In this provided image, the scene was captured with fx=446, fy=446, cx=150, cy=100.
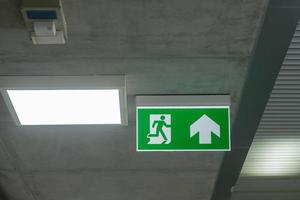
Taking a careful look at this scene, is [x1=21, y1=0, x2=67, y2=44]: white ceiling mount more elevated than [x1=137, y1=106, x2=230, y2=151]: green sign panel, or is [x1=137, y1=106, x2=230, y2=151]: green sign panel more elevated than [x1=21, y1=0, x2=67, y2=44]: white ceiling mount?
[x1=21, y1=0, x2=67, y2=44]: white ceiling mount

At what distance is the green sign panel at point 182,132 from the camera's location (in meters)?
3.54

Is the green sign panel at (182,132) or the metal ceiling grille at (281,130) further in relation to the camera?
the metal ceiling grille at (281,130)

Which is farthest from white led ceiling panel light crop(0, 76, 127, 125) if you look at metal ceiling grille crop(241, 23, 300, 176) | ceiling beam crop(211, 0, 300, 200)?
metal ceiling grille crop(241, 23, 300, 176)

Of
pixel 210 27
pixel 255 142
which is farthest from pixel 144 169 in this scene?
pixel 210 27

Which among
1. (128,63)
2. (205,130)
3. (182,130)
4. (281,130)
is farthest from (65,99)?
(281,130)

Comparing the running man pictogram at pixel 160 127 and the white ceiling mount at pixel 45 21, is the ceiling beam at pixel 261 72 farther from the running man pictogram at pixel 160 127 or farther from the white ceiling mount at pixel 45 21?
the white ceiling mount at pixel 45 21

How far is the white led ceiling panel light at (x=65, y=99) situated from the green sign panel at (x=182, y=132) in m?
0.31

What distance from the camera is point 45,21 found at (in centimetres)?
289

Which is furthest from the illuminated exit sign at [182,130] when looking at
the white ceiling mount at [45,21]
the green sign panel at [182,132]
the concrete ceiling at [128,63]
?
the white ceiling mount at [45,21]

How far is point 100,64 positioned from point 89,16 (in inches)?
20.1

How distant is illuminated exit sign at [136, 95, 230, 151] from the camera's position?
139 inches

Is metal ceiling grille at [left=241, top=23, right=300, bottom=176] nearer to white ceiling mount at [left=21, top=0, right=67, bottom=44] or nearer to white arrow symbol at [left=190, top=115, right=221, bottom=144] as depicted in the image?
white arrow symbol at [left=190, top=115, right=221, bottom=144]

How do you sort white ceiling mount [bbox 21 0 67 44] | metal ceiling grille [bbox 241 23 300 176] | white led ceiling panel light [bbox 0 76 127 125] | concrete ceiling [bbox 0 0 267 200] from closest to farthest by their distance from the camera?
white ceiling mount [bbox 21 0 67 44] → concrete ceiling [bbox 0 0 267 200] → white led ceiling panel light [bbox 0 76 127 125] → metal ceiling grille [bbox 241 23 300 176]

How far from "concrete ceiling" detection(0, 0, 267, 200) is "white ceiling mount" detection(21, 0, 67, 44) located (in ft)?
0.35
